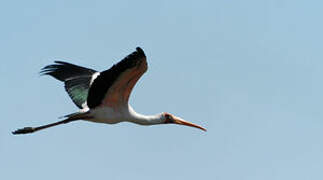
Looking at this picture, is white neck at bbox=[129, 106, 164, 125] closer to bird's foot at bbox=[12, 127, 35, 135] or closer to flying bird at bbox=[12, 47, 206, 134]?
flying bird at bbox=[12, 47, 206, 134]

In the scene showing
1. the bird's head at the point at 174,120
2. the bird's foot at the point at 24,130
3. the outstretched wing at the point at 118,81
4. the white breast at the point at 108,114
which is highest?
the bird's head at the point at 174,120

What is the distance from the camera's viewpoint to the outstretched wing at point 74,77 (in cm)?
2552

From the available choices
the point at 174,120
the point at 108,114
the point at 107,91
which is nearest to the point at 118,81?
the point at 107,91

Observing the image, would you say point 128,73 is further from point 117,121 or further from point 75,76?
point 75,76

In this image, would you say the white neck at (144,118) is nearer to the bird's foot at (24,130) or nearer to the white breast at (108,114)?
the white breast at (108,114)

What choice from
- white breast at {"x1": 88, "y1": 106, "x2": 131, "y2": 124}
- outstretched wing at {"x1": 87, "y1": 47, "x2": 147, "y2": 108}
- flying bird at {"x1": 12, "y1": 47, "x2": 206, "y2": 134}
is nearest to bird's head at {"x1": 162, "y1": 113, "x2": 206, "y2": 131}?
flying bird at {"x1": 12, "y1": 47, "x2": 206, "y2": 134}

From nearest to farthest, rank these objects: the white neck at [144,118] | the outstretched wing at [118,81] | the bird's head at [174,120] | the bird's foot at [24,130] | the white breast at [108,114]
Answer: the outstretched wing at [118,81], the white breast at [108,114], the white neck at [144,118], the bird's foot at [24,130], the bird's head at [174,120]

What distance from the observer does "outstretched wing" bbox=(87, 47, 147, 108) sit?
20.2 meters

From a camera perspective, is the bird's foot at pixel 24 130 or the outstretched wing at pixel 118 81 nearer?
the outstretched wing at pixel 118 81

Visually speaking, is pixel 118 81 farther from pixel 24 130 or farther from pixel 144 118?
pixel 24 130

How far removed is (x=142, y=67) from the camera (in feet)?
67.7

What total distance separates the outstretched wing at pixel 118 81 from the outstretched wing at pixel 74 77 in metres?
2.50

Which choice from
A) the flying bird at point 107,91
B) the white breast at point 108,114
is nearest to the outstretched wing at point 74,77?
the flying bird at point 107,91

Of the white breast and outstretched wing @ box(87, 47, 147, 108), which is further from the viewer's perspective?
the white breast
